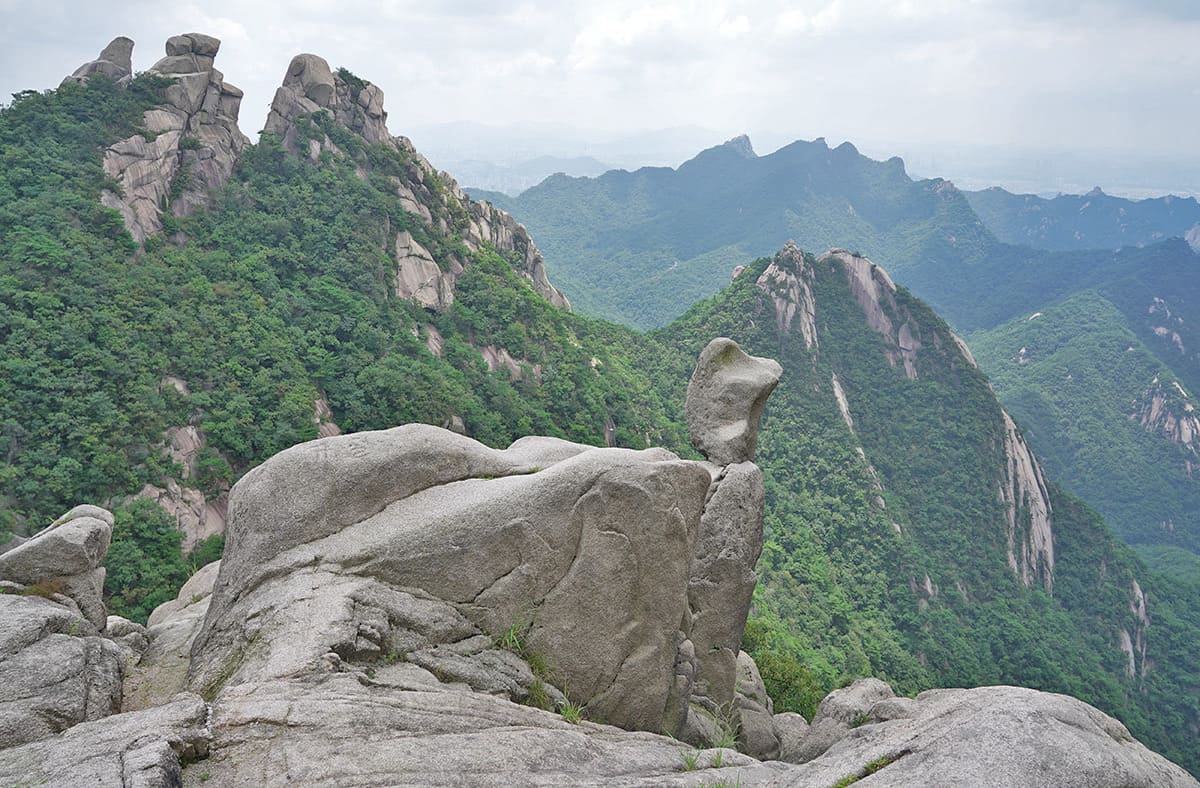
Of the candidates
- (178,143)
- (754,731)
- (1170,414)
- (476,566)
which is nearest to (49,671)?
(476,566)

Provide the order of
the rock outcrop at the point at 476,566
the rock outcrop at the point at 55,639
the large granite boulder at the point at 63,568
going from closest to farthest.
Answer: the rock outcrop at the point at 55,639 → the rock outcrop at the point at 476,566 → the large granite boulder at the point at 63,568

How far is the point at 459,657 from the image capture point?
9.89 m

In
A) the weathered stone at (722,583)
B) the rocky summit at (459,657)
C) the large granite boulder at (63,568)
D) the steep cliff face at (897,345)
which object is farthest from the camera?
the steep cliff face at (897,345)

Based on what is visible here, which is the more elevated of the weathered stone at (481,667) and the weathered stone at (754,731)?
the weathered stone at (481,667)

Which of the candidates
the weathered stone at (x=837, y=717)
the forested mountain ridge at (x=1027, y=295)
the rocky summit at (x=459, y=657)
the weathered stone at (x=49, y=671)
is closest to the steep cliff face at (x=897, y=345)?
the forested mountain ridge at (x=1027, y=295)

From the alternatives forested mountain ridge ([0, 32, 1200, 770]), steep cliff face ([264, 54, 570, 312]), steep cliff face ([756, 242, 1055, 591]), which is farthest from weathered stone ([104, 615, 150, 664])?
steep cliff face ([756, 242, 1055, 591])

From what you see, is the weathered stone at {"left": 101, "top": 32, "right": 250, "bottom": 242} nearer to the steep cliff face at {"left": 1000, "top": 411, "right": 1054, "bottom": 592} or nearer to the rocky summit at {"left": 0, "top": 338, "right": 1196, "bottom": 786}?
the rocky summit at {"left": 0, "top": 338, "right": 1196, "bottom": 786}

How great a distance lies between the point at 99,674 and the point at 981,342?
160232 mm

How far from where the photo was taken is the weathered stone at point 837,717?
1252 cm

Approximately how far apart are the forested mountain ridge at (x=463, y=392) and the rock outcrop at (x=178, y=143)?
2.79 ft

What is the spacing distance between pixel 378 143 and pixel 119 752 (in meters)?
48.6

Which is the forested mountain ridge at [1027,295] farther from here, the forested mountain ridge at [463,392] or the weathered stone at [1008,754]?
the weathered stone at [1008,754]

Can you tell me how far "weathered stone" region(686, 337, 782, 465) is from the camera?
16547mm

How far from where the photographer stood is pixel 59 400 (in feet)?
83.1
